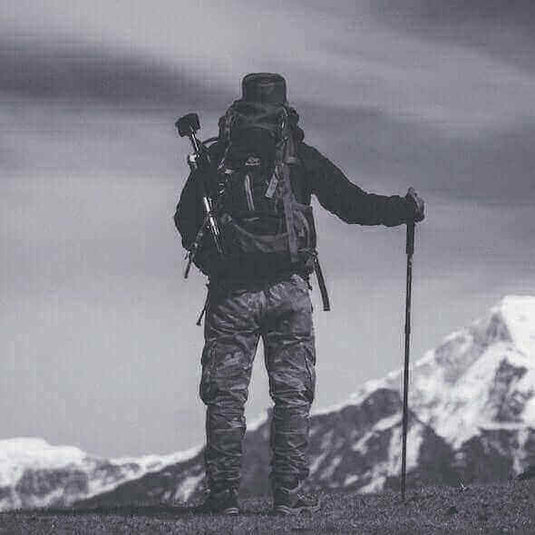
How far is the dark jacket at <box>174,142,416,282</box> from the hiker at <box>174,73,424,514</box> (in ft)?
0.08

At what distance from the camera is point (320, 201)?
18.1 metres

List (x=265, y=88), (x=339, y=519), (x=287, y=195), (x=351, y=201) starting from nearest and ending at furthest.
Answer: (x=339, y=519) → (x=287, y=195) → (x=265, y=88) → (x=351, y=201)

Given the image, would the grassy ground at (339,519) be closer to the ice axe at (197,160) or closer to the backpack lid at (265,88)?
the ice axe at (197,160)

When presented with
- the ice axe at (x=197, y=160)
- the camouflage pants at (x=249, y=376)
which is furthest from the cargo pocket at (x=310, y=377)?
the ice axe at (x=197, y=160)

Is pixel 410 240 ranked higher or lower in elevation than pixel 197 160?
lower

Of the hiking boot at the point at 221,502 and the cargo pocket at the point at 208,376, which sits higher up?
the cargo pocket at the point at 208,376

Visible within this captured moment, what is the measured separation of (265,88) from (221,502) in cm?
531

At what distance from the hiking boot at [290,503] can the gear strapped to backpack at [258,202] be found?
2781 millimetres

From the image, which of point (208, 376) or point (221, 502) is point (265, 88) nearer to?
point (208, 376)

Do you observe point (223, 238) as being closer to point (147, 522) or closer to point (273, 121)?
point (273, 121)

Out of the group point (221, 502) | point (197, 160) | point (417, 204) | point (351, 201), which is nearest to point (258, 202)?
point (197, 160)

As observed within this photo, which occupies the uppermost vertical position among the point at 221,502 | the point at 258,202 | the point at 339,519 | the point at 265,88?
the point at 265,88

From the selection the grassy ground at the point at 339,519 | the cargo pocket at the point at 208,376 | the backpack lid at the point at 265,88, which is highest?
the backpack lid at the point at 265,88

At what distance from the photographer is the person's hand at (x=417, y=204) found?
18109 millimetres
